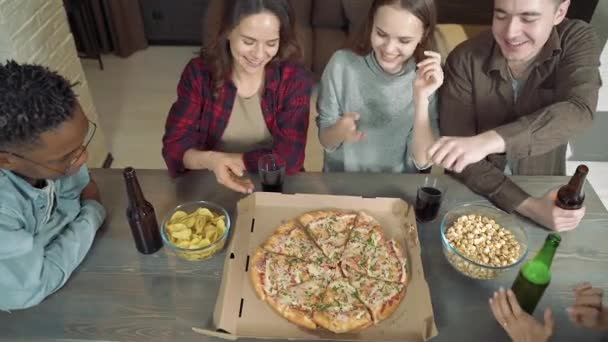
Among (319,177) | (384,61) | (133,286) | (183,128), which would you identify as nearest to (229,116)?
(183,128)

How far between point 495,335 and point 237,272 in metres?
0.65

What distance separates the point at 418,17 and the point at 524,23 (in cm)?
31

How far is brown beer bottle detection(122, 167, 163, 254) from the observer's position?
3.95 feet

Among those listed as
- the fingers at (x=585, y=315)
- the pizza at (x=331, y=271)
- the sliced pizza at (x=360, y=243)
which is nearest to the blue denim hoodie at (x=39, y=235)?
the pizza at (x=331, y=271)

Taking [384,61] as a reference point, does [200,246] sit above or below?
below

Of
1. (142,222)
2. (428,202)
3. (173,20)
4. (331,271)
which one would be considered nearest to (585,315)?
(428,202)

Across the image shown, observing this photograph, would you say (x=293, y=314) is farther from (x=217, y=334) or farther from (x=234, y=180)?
(x=234, y=180)

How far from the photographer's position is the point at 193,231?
130 centimetres

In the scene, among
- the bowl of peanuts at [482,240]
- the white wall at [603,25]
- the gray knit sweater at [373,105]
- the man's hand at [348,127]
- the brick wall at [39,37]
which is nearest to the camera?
the bowl of peanuts at [482,240]

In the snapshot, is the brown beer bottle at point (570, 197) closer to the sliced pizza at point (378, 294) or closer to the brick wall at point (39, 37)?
the sliced pizza at point (378, 294)

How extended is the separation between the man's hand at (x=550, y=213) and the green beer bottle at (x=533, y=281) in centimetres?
23

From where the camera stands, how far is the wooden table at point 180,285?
1128 mm

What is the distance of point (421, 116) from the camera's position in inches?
60.5

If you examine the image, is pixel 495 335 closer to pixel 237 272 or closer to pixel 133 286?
pixel 237 272
